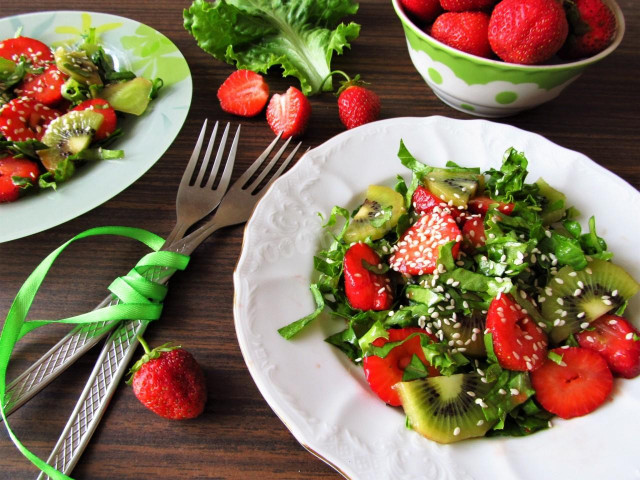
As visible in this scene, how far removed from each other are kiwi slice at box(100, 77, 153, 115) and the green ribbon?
46cm

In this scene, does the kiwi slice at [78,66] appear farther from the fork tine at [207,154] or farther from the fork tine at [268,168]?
the fork tine at [268,168]

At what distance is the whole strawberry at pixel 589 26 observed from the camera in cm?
149

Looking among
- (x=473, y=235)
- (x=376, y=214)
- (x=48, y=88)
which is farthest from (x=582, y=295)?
(x=48, y=88)

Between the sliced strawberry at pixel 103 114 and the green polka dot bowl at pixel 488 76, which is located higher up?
the green polka dot bowl at pixel 488 76

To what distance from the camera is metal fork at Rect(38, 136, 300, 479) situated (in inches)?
41.4

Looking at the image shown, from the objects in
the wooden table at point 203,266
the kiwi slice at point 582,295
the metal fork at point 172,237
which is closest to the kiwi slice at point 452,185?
the kiwi slice at point 582,295

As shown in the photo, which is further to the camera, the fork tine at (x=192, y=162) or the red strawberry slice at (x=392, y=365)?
the fork tine at (x=192, y=162)

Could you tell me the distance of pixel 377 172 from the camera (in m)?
1.42

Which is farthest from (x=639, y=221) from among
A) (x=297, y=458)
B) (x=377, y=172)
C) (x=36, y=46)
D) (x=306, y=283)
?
(x=36, y=46)

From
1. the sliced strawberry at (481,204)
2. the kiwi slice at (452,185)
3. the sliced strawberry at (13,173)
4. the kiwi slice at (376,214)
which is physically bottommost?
the sliced strawberry at (13,173)

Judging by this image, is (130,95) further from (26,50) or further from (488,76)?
(488,76)

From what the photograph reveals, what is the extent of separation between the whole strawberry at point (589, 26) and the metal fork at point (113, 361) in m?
1.00

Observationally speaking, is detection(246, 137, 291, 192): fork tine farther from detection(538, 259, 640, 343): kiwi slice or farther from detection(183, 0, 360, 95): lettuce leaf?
detection(538, 259, 640, 343): kiwi slice

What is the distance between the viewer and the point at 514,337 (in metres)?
1.05
